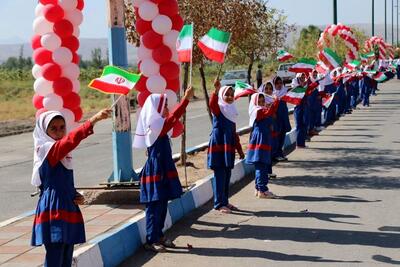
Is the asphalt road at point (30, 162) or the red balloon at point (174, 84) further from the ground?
the red balloon at point (174, 84)

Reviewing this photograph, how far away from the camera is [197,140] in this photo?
62.2ft

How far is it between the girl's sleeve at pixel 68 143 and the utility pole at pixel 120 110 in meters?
4.62

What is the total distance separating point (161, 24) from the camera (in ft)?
31.3

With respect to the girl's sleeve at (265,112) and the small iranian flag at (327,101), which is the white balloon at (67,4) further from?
the small iranian flag at (327,101)

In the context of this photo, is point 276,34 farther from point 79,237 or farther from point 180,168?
point 79,237

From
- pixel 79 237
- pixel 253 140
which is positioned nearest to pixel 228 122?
pixel 253 140

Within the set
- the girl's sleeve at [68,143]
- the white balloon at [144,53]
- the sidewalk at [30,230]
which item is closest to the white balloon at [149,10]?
the white balloon at [144,53]

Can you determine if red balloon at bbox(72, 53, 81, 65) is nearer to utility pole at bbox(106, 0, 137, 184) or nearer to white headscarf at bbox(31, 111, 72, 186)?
utility pole at bbox(106, 0, 137, 184)

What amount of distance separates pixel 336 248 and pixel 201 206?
2933mm

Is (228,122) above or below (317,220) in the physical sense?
above

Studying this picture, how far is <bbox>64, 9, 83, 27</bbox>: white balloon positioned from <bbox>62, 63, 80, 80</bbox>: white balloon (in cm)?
63

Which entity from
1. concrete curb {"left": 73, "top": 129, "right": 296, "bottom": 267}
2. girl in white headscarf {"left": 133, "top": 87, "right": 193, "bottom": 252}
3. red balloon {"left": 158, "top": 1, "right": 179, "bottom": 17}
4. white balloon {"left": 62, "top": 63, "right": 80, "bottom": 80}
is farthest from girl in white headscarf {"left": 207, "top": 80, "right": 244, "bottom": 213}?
white balloon {"left": 62, "top": 63, "right": 80, "bottom": 80}

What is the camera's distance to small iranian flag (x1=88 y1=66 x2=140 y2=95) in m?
6.39

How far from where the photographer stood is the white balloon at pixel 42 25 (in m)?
9.75
